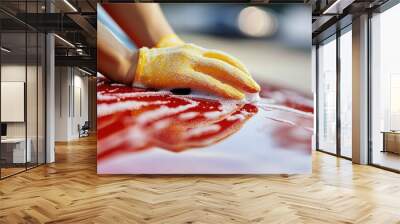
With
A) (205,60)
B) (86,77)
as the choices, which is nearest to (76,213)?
(205,60)

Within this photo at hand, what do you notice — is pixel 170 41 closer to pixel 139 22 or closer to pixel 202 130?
pixel 139 22

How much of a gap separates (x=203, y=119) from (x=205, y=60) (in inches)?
37.8

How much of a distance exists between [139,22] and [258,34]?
1.96m

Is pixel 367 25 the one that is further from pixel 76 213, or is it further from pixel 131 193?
pixel 76 213

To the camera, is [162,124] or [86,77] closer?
[162,124]

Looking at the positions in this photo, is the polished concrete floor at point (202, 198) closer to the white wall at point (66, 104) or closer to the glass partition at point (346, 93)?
the glass partition at point (346, 93)

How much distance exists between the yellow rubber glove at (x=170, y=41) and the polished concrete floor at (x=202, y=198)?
217cm

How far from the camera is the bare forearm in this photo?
616cm

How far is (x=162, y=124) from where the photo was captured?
20.1ft

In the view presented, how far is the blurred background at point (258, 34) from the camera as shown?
20.3 ft

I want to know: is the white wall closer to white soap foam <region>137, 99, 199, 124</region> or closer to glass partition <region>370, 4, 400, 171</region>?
white soap foam <region>137, 99, 199, 124</region>

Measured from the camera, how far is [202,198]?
469 centimetres

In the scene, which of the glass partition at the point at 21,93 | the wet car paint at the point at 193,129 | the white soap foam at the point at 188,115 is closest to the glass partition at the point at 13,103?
the glass partition at the point at 21,93

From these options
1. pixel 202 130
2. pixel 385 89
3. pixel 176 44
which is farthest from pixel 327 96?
pixel 176 44
